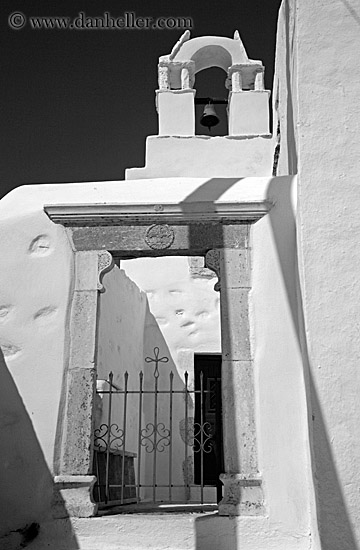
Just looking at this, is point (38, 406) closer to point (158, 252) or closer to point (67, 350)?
point (67, 350)

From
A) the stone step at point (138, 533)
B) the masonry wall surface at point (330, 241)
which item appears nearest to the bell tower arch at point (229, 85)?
the masonry wall surface at point (330, 241)

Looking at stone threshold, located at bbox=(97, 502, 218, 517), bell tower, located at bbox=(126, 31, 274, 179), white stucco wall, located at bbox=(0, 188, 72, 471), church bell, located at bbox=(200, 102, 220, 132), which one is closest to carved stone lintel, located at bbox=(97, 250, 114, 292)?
white stucco wall, located at bbox=(0, 188, 72, 471)

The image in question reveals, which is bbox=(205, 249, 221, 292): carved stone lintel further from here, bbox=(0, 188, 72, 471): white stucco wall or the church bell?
the church bell

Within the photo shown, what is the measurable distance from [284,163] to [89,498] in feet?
11.4

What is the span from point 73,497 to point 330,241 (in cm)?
242

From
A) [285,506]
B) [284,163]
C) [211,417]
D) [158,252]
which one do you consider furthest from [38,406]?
[211,417]

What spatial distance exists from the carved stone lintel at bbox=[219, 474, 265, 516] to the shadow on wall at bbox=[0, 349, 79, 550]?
1.04 meters

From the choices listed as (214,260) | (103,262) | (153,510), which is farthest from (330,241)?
(153,510)

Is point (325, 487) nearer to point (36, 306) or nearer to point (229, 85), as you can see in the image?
point (36, 306)

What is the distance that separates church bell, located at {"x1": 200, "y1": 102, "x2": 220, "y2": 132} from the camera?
25.9ft

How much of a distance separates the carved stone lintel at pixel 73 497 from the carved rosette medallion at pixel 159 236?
1732 millimetres

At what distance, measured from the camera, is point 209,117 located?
25.9 ft

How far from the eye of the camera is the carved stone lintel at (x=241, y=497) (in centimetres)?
428

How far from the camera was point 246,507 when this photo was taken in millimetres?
4285
